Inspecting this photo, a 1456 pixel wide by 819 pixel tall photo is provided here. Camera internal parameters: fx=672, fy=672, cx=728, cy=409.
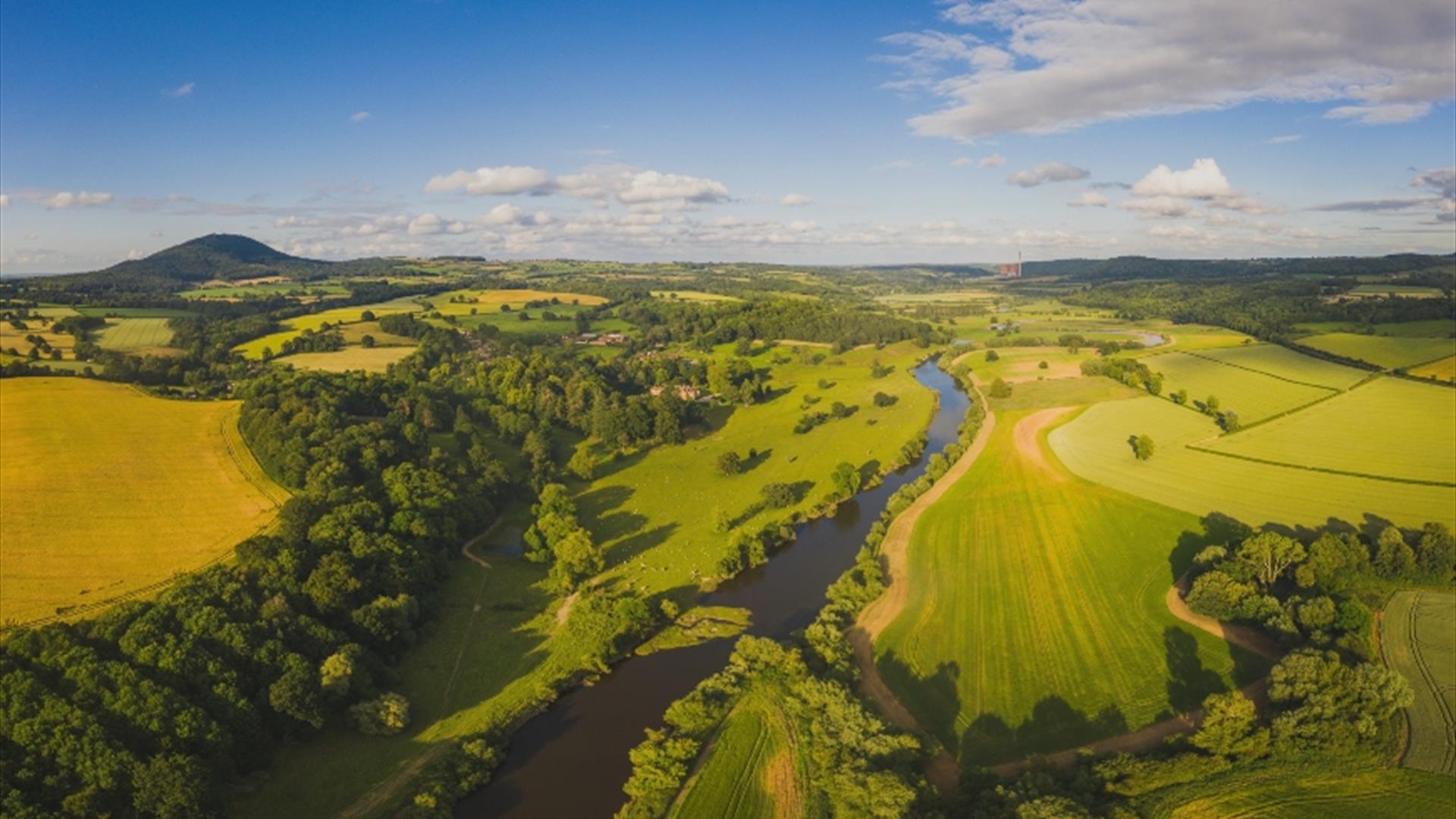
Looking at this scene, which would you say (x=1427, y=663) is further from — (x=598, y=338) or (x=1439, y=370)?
(x=598, y=338)

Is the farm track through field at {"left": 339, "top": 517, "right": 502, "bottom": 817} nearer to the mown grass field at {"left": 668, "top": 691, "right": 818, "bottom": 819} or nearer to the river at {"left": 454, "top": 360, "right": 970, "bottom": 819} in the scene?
the river at {"left": 454, "top": 360, "right": 970, "bottom": 819}

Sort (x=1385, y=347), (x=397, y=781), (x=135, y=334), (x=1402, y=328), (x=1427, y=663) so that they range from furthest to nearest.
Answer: (x=1402, y=328), (x=1385, y=347), (x=135, y=334), (x=1427, y=663), (x=397, y=781)

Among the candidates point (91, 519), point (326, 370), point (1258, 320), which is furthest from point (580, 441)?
point (1258, 320)

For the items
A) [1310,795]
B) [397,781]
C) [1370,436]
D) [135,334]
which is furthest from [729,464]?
[135,334]

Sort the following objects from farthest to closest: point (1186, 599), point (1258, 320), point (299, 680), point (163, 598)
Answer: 1. point (1258, 320)
2. point (1186, 599)
3. point (163, 598)
4. point (299, 680)

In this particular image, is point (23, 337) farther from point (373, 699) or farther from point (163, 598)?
point (373, 699)

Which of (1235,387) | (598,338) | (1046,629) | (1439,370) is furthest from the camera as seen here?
(598,338)

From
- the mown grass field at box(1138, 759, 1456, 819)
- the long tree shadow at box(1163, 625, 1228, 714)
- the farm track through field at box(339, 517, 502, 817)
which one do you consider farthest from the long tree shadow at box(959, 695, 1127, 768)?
the farm track through field at box(339, 517, 502, 817)
